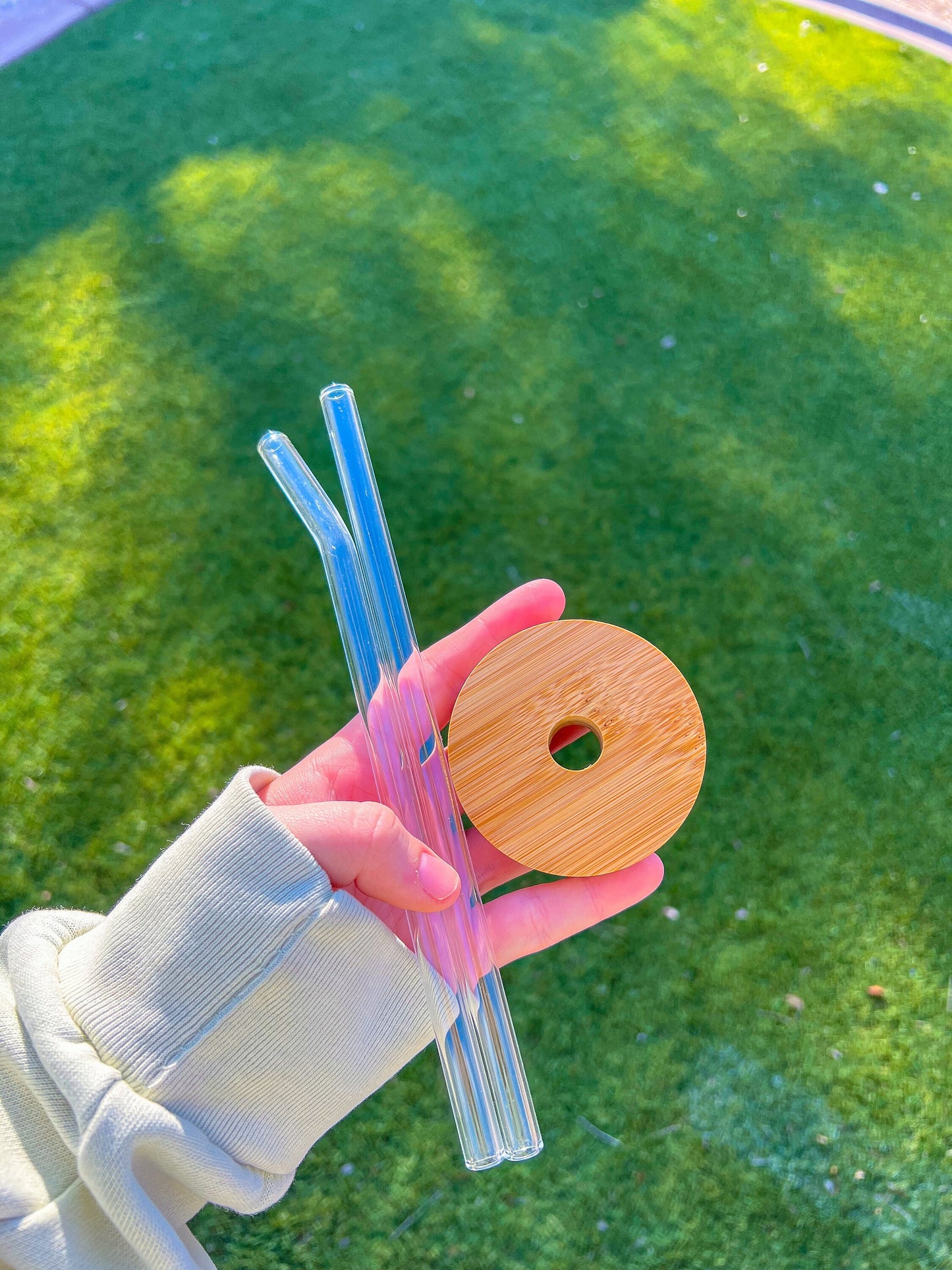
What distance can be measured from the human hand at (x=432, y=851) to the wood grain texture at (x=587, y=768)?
68 millimetres

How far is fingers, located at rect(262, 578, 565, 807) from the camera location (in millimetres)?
1896

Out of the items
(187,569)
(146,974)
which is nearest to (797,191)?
(187,569)

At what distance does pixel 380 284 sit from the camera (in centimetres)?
307

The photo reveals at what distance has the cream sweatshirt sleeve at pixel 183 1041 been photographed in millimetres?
1239

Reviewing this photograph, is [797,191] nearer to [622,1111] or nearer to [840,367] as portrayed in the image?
[840,367]

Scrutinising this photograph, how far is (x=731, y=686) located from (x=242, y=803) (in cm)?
152

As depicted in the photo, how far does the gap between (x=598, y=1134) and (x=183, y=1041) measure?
1115 millimetres

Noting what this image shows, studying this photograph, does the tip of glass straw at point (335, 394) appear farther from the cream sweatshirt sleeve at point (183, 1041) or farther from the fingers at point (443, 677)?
the cream sweatshirt sleeve at point (183, 1041)

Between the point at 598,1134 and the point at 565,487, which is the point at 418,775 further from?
the point at 565,487

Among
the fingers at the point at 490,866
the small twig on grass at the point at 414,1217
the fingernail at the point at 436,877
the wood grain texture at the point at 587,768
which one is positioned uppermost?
the fingernail at the point at 436,877

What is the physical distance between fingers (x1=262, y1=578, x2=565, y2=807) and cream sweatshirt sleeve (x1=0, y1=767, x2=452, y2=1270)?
0.36 m

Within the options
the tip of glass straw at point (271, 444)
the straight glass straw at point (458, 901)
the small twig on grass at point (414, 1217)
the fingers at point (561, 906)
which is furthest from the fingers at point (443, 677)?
the small twig on grass at point (414, 1217)

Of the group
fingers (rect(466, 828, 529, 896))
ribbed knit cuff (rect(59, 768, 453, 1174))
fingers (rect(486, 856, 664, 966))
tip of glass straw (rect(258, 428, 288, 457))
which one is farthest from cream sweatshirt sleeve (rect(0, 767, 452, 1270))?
tip of glass straw (rect(258, 428, 288, 457))

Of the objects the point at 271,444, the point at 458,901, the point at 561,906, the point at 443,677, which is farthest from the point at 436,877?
the point at 271,444
